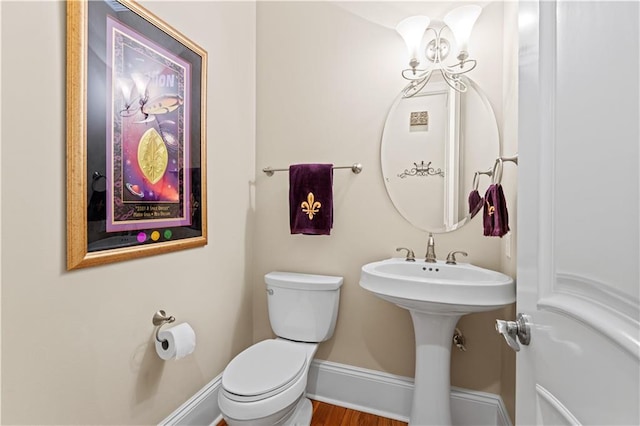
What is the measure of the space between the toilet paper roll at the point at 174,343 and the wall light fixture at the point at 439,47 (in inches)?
62.8

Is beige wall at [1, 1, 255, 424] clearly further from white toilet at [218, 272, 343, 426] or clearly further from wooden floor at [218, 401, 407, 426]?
wooden floor at [218, 401, 407, 426]

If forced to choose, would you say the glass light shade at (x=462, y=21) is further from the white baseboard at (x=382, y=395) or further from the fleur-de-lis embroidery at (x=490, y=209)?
the white baseboard at (x=382, y=395)

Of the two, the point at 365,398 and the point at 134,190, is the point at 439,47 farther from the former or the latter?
the point at 365,398

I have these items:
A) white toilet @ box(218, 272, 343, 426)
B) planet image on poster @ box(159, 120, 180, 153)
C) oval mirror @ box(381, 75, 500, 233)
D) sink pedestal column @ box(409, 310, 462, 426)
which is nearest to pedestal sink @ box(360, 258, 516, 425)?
sink pedestal column @ box(409, 310, 462, 426)

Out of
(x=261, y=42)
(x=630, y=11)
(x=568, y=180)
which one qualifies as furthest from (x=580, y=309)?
(x=261, y=42)

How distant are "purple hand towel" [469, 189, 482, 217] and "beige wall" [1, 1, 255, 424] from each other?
1.31m

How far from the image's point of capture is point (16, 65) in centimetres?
89

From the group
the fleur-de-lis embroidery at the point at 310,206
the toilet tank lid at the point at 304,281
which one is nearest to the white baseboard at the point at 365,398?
the toilet tank lid at the point at 304,281

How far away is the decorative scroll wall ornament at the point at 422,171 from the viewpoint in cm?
168

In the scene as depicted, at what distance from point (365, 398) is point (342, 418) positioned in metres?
0.17

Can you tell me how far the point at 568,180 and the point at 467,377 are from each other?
1.48 metres

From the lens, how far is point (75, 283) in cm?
105

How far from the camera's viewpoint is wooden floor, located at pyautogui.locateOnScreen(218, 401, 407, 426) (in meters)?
1.67

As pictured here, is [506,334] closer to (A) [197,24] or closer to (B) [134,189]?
(B) [134,189]
